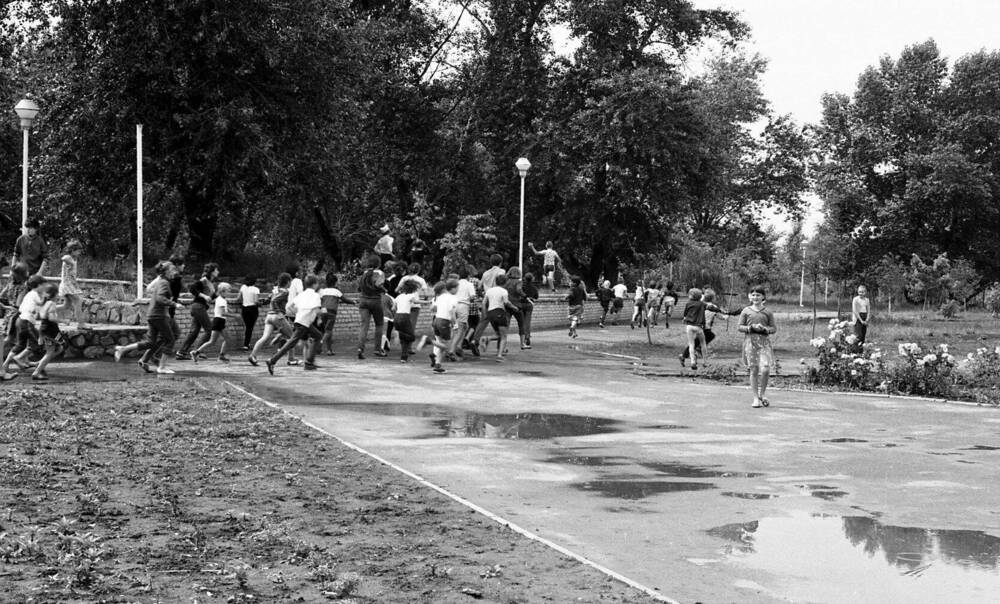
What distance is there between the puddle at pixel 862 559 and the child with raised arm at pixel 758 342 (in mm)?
7219

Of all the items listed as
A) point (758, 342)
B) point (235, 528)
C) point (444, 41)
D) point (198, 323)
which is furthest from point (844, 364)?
point (444, 41)

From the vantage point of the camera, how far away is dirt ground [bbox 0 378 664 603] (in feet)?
19.2

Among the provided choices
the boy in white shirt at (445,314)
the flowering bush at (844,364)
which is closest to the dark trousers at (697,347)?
the flowering bush at (844,364)

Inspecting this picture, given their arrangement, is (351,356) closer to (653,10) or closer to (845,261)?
(845,261)

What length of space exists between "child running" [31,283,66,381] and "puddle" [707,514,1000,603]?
35.0 feet

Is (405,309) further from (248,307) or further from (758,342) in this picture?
(758,342)

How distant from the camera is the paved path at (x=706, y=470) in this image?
684cm

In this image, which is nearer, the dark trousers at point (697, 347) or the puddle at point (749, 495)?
the puddle at point (749, 495)

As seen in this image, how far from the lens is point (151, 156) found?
2789 centimetres

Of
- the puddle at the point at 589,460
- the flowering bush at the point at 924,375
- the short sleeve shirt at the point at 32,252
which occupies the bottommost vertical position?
the puddle at the point at 589,460

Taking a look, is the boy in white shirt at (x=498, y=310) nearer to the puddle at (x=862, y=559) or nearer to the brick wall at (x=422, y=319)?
the brick wall at (x=422, y=319)

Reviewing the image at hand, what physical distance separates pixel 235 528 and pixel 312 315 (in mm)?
10491

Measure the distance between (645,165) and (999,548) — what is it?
1443 inches

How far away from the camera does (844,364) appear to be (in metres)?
18.5
